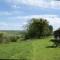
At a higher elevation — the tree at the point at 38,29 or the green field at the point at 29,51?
the tree at the point at 38,29

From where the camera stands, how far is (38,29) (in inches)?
83.0

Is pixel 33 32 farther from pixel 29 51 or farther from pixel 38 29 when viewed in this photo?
pixel 29 51

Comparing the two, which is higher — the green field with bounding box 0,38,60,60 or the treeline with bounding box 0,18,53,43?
the treeline with bounding box 0,18,53,43

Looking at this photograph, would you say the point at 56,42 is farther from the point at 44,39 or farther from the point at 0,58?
the point at 0,58

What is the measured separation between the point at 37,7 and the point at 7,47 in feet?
2.26

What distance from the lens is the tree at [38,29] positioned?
82.0 inches

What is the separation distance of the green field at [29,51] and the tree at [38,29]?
0.08m

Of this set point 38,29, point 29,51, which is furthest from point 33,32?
point 29,51

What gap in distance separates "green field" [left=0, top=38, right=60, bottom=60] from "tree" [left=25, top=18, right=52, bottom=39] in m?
0.08

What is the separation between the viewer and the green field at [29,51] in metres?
2.02

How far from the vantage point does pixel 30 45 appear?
2.10 meters

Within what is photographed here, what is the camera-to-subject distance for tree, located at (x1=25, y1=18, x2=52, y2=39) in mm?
2084

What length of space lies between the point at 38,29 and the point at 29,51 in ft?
1.08

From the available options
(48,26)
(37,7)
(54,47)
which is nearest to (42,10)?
(37,7)
